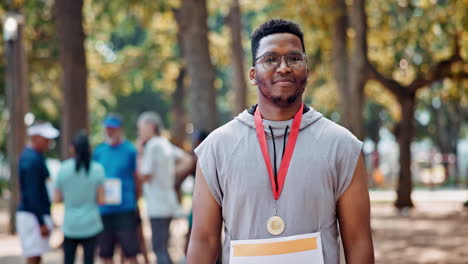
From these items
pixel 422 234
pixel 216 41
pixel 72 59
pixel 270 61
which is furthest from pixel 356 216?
pixel 216 41

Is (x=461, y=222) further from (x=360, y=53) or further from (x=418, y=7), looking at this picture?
(x=418, y=7)

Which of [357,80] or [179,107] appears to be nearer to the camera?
[357,80]

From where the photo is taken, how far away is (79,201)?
8633 mm

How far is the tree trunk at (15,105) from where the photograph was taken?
63.4 feet

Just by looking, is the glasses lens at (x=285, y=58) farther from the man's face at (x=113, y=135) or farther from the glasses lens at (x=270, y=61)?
the man's face at (x=113, y=135)

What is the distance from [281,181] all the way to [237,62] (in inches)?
854

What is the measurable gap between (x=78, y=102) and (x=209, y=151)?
44.4ft

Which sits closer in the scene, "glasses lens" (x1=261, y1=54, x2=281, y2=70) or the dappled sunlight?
"glasses lens" (x1=261, y1=54, x2=281, y2=70)

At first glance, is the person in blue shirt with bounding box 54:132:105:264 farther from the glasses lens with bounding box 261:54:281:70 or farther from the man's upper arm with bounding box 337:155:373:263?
the man's upper arm with bounding box 337:155:373:263

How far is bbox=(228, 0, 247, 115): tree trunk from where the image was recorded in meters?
24.9

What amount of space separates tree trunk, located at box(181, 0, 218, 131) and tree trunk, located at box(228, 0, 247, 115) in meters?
9.34

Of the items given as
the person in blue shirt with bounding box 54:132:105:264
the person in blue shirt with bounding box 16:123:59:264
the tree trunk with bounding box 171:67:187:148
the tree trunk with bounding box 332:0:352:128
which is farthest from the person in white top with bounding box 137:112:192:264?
the tree trunk with bounding box 171:67:187:148

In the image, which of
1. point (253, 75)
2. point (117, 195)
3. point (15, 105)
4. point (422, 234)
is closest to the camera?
point (253, 75)

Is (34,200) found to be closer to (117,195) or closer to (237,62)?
A: (117,195)
